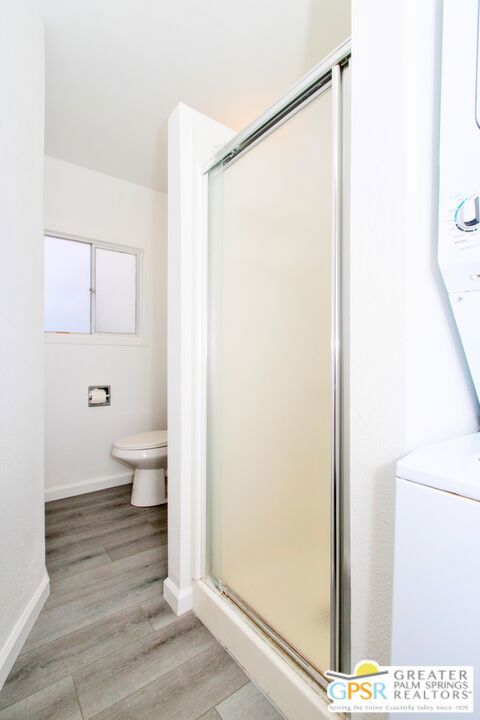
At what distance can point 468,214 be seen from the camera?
55 cm

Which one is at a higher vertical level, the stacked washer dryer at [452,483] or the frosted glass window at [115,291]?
the frosted glass window at [115,291]

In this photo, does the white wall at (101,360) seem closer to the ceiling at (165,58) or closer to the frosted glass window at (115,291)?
the frosted glass window at (115,291)

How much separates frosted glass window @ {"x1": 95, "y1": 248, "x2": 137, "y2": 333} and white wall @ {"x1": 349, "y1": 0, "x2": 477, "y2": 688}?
2.46 metres

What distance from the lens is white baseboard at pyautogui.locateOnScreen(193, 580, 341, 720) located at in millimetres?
890

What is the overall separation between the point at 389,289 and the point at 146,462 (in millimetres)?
2051

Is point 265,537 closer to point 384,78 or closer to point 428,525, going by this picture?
point 428,525

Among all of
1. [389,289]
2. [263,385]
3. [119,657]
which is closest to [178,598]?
[119,657]

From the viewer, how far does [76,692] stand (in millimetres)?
1026

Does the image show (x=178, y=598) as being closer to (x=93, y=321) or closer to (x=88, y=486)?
(x=88, y=486)

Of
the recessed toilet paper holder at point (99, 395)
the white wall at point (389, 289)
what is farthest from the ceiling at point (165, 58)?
the recessed toilet paper holder at point (99, 395)

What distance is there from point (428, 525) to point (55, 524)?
2293 mm

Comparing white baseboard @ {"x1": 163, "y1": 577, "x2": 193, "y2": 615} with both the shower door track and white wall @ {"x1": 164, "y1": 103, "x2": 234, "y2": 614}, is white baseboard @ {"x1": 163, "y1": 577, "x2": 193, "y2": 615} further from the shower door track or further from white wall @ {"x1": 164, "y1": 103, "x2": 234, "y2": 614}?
the shower door track

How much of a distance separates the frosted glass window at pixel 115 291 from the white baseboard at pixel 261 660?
6.84 feet

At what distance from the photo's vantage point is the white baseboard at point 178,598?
1.35 meters
